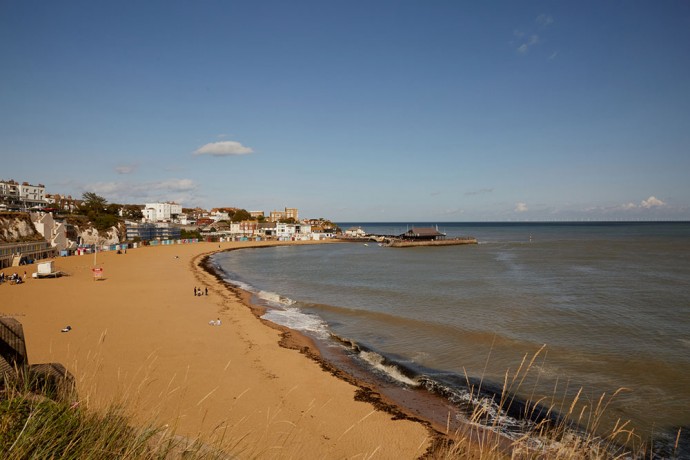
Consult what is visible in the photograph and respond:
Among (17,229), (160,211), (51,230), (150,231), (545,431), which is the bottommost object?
(545,431)

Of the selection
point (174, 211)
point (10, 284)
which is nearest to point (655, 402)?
point (10, 284)

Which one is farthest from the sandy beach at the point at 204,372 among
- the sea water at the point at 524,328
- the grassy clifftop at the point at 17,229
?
the grassy clifftop at the point at 17,229

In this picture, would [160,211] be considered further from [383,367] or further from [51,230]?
[383,367]

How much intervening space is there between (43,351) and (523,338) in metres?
19.4

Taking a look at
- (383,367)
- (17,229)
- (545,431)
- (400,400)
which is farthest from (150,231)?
(545,431)

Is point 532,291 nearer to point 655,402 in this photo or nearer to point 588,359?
point 588,359

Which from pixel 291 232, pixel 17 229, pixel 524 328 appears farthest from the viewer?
pixel 291 232

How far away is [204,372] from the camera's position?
1266cm

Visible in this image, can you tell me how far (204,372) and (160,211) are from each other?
132 metres

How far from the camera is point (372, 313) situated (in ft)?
74.4

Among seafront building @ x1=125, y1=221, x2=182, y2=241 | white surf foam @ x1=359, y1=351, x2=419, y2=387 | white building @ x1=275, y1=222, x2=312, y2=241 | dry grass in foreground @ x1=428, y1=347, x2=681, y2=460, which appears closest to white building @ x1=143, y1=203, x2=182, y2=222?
seafront building @ x1=125, y1=221, x2=182, y2=241

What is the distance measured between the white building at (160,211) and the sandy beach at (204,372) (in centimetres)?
10316

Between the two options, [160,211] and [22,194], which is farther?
[160,211]

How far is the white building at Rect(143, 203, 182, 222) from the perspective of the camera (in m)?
123
